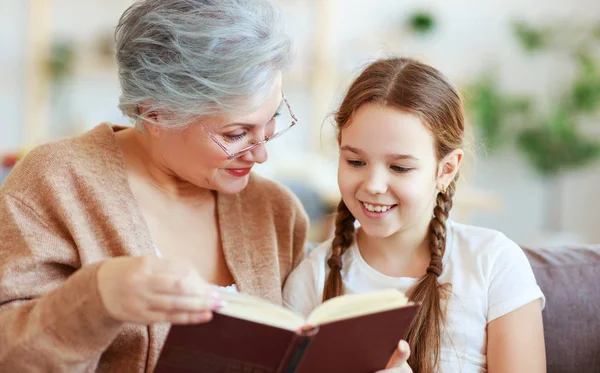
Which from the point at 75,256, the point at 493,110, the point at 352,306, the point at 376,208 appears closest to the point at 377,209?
the point at 376,208

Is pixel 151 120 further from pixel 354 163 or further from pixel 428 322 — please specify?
pixel 428 322

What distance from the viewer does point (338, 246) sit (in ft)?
6.24

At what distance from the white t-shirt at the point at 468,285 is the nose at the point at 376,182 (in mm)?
257

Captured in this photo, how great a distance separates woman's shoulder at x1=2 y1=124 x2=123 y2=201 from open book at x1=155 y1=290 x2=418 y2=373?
531 millimetres

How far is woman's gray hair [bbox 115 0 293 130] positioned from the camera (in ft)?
5.45

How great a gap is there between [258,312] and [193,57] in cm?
64

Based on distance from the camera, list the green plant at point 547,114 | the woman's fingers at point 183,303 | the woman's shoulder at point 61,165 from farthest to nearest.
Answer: the green plant at point 547,114 → the woman's shoulder at point 61,165 → the woman's fingers at point 183,303

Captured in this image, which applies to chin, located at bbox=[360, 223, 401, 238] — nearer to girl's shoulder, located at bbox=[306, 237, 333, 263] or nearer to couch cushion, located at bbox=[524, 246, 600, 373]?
girl's shoulder, located at bbox=[306, 237, 333, 263]

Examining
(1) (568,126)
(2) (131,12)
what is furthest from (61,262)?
(1) (568,126)

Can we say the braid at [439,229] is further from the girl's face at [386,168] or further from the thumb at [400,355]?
the thumb at [400,355]

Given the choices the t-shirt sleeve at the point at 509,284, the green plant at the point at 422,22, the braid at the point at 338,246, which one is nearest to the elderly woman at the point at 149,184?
the braid at the point at 338,246

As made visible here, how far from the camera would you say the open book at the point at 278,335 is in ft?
4.15

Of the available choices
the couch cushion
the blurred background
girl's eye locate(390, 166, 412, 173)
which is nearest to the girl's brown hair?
girl's eye locate(390, 166, 412, 173)

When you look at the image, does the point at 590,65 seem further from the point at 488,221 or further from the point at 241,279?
the point at 241,279
